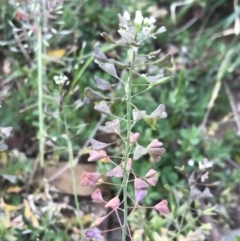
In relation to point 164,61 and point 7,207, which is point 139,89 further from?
point 164,61

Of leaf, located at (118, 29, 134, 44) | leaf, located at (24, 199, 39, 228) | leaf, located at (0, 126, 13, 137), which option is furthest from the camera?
leaf, located at (24, 199, 39, 228)

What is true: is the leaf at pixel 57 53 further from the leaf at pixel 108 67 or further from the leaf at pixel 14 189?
the leaf at pixel 108 67

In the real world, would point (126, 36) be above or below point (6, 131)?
above

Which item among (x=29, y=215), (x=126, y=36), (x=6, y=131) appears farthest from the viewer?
(x=29, y=215)

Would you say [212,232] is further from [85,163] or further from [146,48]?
[146,48]

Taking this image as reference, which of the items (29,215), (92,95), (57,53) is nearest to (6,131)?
(92,95)

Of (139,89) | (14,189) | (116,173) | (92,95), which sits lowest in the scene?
(14,189)

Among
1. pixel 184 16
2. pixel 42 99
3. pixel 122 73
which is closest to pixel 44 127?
A: pixel 42 99

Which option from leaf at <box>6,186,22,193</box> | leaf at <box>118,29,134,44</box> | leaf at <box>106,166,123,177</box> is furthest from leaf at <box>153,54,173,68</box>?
leaf at <box>6,186,22,193</box>

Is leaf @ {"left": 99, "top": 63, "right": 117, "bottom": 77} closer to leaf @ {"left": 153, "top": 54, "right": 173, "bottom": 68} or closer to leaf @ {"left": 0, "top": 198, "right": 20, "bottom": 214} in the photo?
leaf @ {"left": 153, "top": 54, "right": 173, "bottom": 68}
